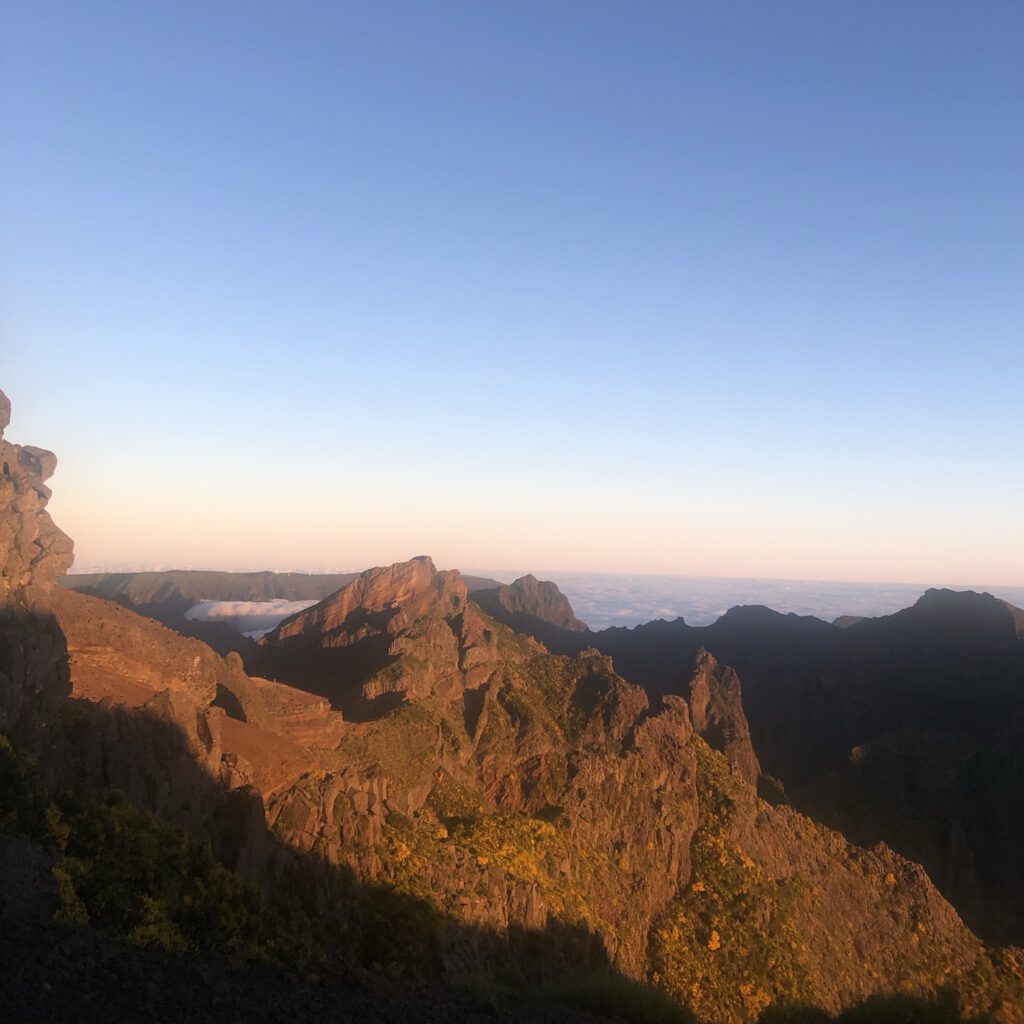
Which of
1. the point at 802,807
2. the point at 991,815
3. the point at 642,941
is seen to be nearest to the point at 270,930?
the point at 642,941

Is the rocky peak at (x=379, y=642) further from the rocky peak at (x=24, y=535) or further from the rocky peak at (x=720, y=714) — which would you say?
the rocky peak at (x=720, y=714)

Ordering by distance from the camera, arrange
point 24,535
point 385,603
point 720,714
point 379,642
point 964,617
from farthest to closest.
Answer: point 964,617, point 720,714, point 385,603, point 379,642, point 24,535

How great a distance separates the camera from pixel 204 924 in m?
20.8

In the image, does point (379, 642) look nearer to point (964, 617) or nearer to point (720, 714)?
point (720, 714)

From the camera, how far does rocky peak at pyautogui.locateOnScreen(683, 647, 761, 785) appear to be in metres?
80.8

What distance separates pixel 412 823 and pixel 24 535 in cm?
2471

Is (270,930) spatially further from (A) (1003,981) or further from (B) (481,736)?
(A) (1003,981)

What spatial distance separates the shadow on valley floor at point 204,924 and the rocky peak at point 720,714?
4469 centimetres

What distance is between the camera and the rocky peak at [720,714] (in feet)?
265

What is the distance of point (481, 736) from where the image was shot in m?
56.2

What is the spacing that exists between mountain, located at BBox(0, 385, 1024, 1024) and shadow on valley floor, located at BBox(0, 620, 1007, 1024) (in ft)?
0.44

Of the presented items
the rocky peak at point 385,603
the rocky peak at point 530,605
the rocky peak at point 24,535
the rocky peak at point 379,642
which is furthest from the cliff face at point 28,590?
the rocky peak at point 530,605

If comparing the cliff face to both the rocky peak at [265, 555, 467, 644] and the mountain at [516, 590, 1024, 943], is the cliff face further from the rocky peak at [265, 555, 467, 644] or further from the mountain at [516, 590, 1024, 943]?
the mountain at [516, 590, 1024, 943]

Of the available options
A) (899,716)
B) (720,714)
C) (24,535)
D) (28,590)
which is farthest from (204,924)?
(899,716)
